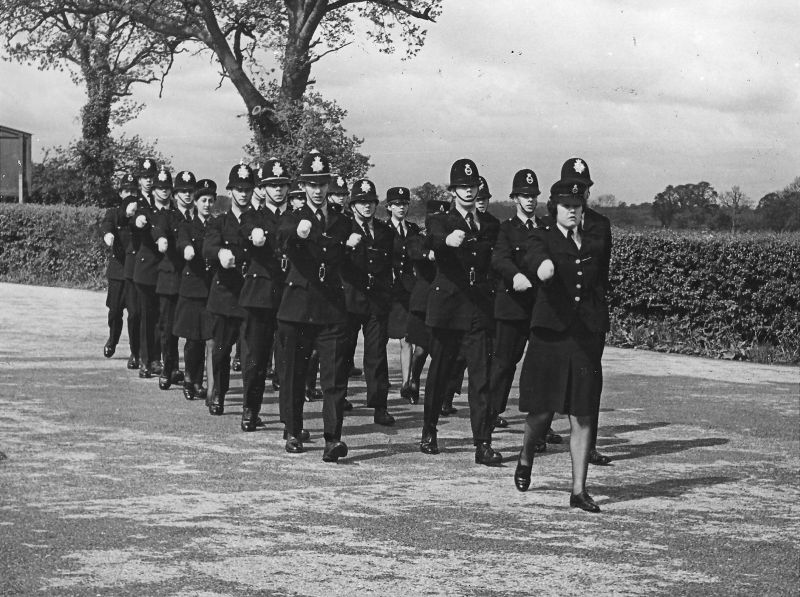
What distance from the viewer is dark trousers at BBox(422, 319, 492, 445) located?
10000 millimetres

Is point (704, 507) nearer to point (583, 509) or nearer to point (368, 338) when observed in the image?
point (583, 509)

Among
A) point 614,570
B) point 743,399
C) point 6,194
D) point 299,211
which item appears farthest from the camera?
point 6,194

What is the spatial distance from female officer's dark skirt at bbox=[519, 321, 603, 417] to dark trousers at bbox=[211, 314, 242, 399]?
4.19m

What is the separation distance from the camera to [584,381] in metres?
8.27

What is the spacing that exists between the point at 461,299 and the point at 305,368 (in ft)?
4.16

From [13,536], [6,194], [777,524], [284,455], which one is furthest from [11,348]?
[6,194]

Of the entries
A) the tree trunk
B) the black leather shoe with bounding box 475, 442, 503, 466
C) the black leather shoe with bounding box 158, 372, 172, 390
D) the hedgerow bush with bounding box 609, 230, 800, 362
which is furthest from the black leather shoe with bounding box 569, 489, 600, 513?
the tree trunk

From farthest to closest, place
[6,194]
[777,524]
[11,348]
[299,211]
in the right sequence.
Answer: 1. [6,194]
2. [11,348]
3. [299,211]
4. [777,524]

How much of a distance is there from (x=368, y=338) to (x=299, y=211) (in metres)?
2.73

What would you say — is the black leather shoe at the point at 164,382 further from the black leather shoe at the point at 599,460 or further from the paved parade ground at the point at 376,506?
the black leather shoe at the point at 599,460

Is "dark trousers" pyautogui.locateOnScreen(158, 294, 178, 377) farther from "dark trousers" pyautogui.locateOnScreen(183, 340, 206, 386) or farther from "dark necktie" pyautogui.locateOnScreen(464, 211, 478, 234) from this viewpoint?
"dark necktie" pyautogui.locateOnScreen(464, 211, 478, 234)

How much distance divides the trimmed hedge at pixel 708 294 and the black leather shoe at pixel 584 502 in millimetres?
10063

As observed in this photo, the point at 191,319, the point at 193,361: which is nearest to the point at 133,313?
the point at 193,361

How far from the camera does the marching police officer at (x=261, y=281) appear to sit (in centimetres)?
1064
